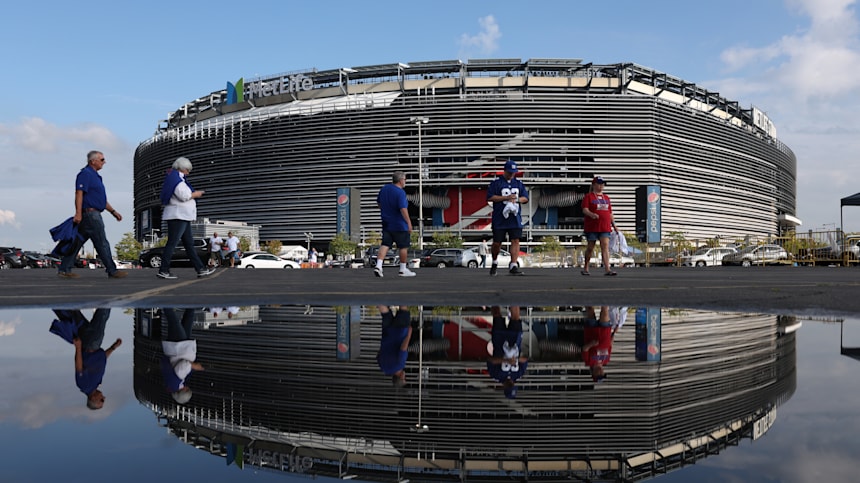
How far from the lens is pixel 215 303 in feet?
17.5

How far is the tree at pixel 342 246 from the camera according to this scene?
74.8m

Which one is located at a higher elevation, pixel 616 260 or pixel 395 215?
pixel 395 215

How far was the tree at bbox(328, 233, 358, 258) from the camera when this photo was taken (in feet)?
245

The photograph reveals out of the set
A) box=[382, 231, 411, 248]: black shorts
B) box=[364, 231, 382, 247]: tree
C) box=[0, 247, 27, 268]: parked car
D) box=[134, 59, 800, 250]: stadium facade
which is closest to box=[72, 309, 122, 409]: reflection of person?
box=[382, 231, 411, 248]: black shorts

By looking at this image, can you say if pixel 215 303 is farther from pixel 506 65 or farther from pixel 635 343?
pixel 506 65

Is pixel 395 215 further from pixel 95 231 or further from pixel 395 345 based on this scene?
pixel 395 345

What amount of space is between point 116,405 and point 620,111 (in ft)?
261

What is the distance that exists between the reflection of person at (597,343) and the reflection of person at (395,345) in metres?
0.67

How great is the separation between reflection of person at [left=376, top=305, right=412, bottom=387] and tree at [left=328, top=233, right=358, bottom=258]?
232 ft

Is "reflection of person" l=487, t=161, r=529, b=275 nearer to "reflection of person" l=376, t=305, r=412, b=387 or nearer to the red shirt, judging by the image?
the red shirt

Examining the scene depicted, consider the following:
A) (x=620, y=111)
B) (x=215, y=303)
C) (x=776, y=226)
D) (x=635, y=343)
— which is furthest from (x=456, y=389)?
(x=776, y=226)

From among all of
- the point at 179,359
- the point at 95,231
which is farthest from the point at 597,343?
the point at 95,231

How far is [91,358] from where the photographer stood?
2.59m

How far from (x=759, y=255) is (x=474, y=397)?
39273 mm
